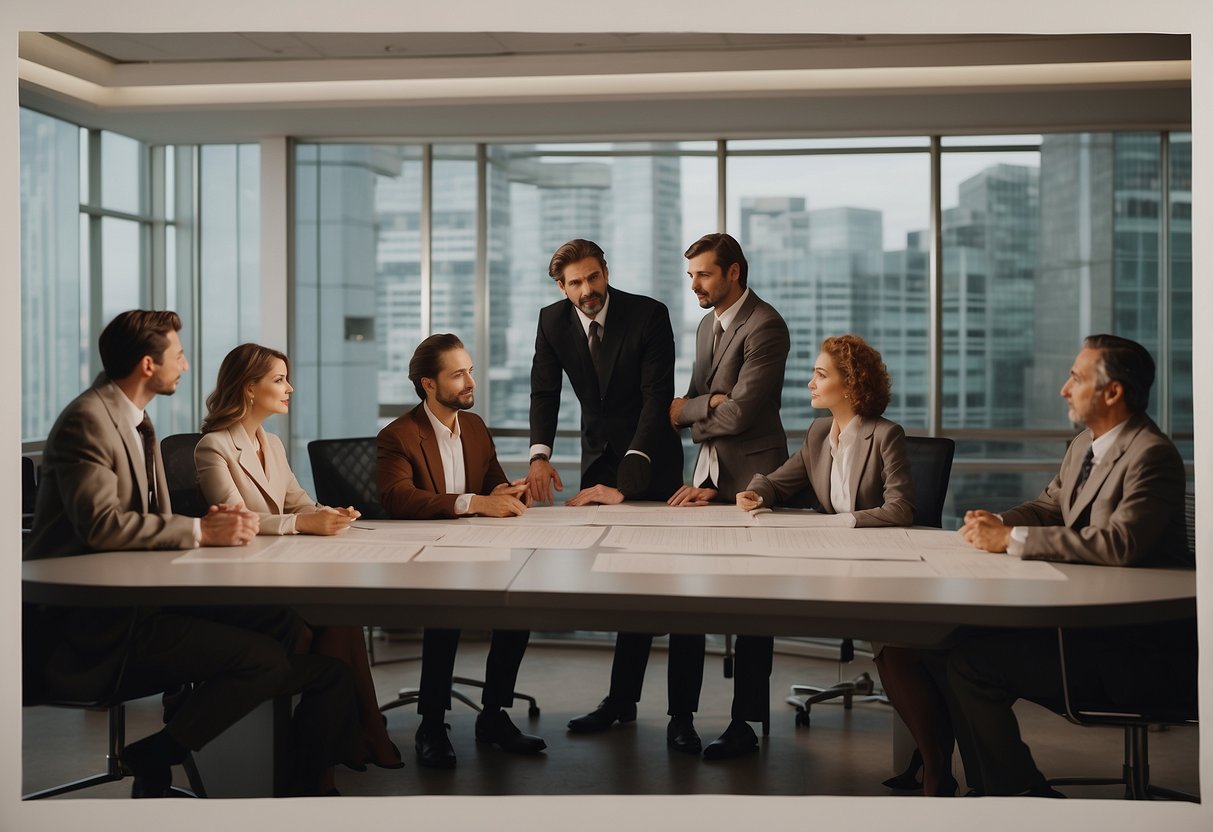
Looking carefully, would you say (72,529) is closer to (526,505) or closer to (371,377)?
(526,505)

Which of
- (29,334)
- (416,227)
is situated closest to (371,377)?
(416,227)

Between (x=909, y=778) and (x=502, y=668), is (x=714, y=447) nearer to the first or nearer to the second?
(x=502, y=668)

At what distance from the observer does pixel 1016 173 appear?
229 inches

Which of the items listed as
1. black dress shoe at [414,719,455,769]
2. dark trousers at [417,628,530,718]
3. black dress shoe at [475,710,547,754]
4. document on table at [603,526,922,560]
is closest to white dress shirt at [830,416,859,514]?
document on table at [603,526,922,560]

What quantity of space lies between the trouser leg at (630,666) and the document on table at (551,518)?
2.24 ft

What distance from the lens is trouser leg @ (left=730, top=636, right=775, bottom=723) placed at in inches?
155

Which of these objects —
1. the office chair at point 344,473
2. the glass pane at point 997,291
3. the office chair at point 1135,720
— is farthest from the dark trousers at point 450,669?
the glass pane at point 997,291

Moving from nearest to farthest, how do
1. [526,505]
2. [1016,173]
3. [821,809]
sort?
[821,809], [526,505], [1016,173]

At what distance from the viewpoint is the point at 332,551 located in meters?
3.21

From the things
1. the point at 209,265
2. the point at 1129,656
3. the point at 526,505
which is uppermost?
the point at 209,265

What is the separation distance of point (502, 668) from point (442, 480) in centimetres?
80

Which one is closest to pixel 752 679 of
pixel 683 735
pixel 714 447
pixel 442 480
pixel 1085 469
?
pixel 683 735

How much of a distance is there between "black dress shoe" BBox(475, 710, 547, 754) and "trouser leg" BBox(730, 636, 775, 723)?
738 mm

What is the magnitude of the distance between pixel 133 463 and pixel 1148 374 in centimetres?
284
